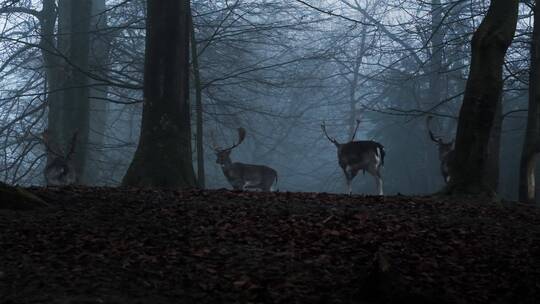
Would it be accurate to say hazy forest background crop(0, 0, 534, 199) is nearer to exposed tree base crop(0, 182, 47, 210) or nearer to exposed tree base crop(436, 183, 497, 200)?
exposed tree base crop(436, 183, 497, 200)

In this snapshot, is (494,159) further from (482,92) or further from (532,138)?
(482,92)

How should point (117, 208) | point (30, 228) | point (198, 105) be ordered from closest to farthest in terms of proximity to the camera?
1. point (30, 228)
2. point (117, 208)
3. point (198, 105)

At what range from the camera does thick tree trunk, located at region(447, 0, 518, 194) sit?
9.74 meters

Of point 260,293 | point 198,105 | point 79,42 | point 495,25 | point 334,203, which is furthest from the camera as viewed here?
point 79,42

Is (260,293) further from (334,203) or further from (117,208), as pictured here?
(334,203)

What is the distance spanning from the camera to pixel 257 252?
6148mm

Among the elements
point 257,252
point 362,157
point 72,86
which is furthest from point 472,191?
point 72,86

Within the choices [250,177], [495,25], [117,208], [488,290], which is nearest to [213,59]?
[250,177]

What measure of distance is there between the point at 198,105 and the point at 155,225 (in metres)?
9.82

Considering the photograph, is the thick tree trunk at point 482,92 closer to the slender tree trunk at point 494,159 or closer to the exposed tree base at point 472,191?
the exposed tree base at point 472,191

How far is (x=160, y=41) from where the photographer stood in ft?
35.2

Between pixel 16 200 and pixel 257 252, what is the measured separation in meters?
2.82

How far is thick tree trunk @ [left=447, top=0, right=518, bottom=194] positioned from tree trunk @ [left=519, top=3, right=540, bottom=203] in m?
4.26

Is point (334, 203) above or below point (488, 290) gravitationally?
above
